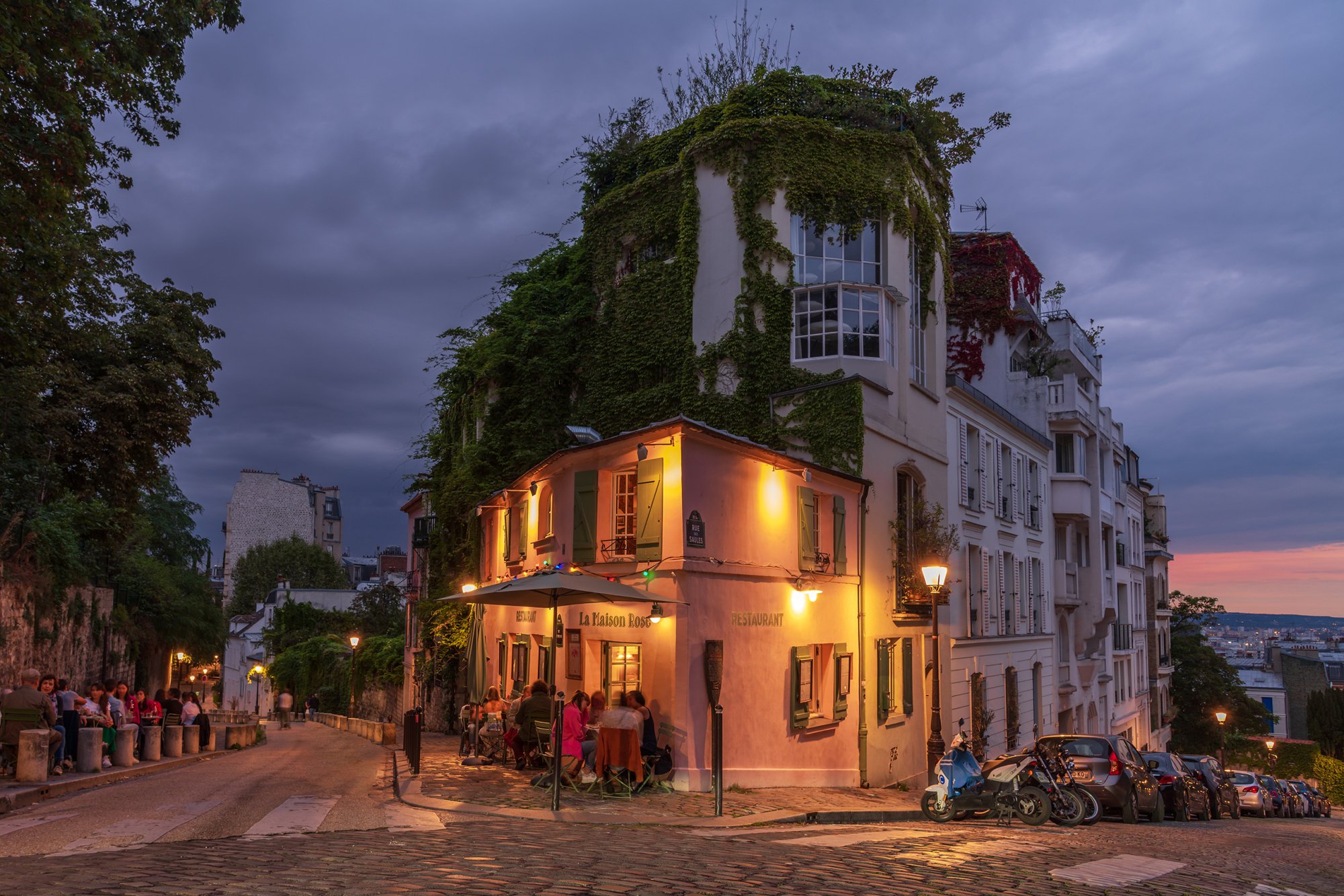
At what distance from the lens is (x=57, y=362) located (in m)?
22.7

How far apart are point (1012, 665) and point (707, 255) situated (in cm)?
1503

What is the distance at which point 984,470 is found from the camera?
91.9 ft

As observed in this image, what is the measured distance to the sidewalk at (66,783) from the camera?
12477 millimetres

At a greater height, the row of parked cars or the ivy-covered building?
the ivy-covered building

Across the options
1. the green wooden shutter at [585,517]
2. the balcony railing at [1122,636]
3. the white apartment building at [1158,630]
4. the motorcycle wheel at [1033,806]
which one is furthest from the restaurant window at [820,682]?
the white apartment building at [1158,630]

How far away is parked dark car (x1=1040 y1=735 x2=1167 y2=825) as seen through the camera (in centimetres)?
1535

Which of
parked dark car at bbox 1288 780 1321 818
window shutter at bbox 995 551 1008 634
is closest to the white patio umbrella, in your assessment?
window shutter at bbox 995 551 1008 634

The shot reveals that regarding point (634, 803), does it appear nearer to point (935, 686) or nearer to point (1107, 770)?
point (935, 686)

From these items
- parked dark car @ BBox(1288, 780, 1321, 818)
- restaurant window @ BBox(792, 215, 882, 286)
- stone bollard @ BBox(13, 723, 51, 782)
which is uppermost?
restaurant window @ BBox(792, 215, 882, 286)

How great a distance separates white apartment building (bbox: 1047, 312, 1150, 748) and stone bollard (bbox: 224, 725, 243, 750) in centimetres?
2539

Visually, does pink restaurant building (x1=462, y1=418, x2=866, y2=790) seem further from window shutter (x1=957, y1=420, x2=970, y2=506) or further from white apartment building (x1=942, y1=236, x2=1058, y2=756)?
window shutter (x1=957, y1=420, x2=970, y2=506)

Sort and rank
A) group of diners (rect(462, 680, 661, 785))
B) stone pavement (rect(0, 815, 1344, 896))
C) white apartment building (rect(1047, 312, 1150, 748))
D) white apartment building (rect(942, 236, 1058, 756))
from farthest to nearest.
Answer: white apartment building (rect(1047, 312, 1150, 748)) → white apartment building (rect(942, 236, 1058, 756)) → group of diners (rect(462, 680, 661, 785)) → stone pavement (rect(0, 815, 1344, 896))

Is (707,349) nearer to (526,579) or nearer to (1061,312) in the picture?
(526,579)

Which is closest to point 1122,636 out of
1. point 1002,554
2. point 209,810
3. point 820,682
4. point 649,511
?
point 1002,554
